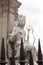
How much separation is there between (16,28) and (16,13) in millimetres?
1239

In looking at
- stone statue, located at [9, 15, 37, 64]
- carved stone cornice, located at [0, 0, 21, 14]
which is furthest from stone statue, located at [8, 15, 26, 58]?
carved stone cornice, located at [0, 0, 21, 14]

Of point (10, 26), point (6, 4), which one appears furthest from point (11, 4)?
point (10, 26)

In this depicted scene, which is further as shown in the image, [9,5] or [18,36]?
[9,5]

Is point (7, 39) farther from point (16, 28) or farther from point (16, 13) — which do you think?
point (16, 13)

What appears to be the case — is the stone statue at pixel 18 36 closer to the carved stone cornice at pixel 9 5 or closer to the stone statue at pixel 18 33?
the stone statue at pixel 18 33

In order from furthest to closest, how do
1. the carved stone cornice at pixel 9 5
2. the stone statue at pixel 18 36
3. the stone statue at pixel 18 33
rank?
1. the carved stone cornice at pixel 9 5
2. the stone statue at pixel 18 33
3. the stone statue at pixel 18 36

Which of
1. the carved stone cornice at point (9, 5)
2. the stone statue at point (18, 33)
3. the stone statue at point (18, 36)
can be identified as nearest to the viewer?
the stone statue at point (18, 36)

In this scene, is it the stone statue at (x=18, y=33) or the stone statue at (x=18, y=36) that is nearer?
the stone statue at (x=18, y=36)

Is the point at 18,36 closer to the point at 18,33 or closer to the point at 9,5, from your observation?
the point at 18,33

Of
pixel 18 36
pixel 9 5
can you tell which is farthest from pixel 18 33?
pixel 9 5

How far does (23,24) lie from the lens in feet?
33.4

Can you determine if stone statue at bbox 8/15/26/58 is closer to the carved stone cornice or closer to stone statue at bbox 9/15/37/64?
stone statue at bbox 9/15/37/64

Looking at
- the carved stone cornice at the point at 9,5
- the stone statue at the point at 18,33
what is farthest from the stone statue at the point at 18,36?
the carved stone cornice at the point at 9,5

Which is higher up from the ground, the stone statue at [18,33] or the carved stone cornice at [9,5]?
the carved stone cornice at [9,5]
